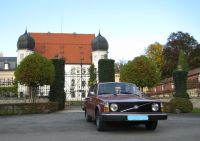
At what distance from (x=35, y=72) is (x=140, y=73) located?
26.5 ft

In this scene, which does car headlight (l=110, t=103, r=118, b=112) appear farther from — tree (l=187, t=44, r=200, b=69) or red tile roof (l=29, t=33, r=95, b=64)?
red tile roof (l=29, t=33, r=95, b=64)

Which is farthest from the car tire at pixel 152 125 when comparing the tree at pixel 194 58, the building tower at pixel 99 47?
the building tower at pixel 99 47

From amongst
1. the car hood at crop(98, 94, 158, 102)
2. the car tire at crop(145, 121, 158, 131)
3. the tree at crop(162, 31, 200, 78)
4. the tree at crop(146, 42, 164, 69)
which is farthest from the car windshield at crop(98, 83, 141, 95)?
the tree at crop(146, 42, 164, 69)

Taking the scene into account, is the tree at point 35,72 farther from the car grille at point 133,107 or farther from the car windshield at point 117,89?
the car grille at point 133,107

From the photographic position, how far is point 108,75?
3044 cm

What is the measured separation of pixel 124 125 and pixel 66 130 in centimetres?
230

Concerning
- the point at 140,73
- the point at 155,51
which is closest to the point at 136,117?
the point at 140,73

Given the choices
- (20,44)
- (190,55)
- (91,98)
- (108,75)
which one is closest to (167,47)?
(190,55)

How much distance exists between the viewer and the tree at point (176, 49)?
72875mm

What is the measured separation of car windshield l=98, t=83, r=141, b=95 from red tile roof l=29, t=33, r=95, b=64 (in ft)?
255

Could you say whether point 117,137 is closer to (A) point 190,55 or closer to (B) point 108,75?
(B) point 108,75

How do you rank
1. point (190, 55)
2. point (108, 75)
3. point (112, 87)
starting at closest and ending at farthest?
point (112, 87)
point (108, 75)
point (190, 55)

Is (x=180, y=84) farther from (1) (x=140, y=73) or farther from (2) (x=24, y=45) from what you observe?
(2) (x=24, y=45)

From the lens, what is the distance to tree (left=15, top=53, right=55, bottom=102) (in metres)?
26.0
